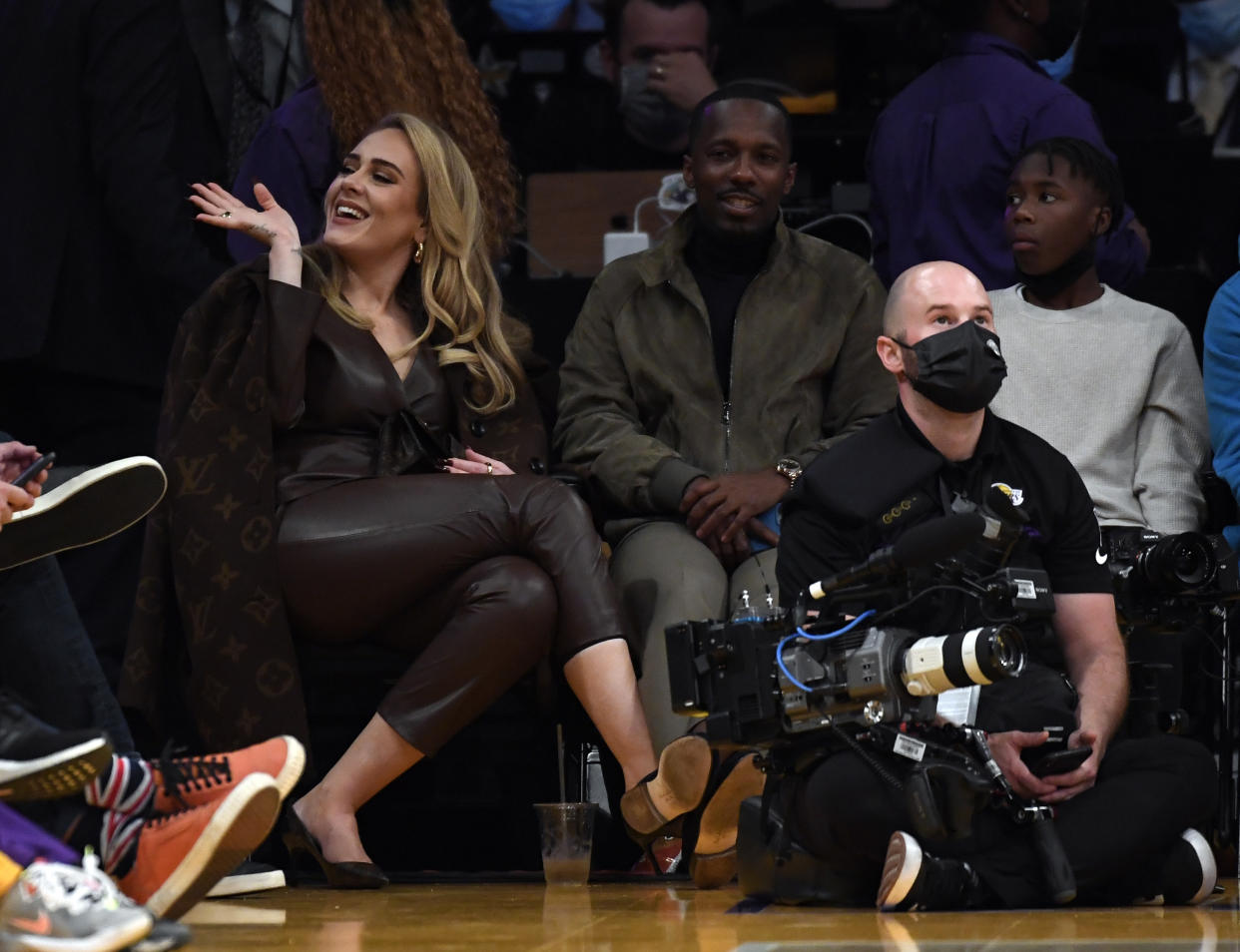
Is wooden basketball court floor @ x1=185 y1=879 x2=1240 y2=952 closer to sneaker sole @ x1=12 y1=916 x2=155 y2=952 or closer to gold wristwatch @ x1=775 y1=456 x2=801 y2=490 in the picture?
sneaker sole @ x1=12 y1=916 x2=155 y2=952

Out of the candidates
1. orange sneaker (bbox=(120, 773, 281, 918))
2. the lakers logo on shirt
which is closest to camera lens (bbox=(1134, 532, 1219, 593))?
the lakers logo on shirt

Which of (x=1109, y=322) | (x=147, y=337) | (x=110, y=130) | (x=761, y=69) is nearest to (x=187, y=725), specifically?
(x=147, y=337)

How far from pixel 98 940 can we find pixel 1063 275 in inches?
110

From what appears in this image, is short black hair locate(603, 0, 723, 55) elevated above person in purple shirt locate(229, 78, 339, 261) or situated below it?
above

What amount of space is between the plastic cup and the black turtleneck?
1.10 meters

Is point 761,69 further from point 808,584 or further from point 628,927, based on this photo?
point 628,927

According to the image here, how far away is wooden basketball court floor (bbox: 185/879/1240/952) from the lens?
255 centimetres

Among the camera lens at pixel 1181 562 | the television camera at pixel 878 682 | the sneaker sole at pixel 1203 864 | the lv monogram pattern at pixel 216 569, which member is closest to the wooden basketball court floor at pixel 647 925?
the sneaker sole at pixel 1203 864

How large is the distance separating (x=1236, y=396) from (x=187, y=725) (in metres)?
2.10

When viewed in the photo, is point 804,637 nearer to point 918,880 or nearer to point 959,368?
point 918,880

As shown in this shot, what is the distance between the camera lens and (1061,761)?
123 inches

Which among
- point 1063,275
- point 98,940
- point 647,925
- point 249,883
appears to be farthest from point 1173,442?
point 98,940

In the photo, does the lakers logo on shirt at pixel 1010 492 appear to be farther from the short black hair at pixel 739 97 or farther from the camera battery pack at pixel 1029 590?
the short black hair at pixel 739 97

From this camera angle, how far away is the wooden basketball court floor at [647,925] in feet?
8.38
